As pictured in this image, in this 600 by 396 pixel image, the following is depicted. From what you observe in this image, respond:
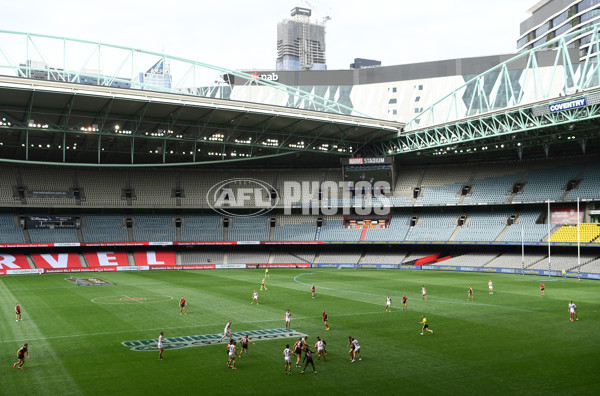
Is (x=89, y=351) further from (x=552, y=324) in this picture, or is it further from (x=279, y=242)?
(x=279, y=242)

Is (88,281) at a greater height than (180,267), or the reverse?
(88,281)

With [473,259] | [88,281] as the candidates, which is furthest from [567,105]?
[88,281]

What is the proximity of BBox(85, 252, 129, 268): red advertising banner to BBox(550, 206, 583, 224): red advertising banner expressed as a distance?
57.6m

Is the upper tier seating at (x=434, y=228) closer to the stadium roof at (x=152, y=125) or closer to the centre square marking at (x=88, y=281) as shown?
the stadium roof at (x=152, y=125)

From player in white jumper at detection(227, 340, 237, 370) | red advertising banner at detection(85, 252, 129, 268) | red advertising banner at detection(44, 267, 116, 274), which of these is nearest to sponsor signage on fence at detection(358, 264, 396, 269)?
red advertising banner at detection(85, 252, 129, 268)

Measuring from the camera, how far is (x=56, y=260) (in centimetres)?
7050

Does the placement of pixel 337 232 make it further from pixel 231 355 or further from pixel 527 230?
pixel 231 355

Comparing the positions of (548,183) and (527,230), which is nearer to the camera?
(527,230)

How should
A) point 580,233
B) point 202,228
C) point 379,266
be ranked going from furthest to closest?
point 202,228
point 379,266
point 580,233

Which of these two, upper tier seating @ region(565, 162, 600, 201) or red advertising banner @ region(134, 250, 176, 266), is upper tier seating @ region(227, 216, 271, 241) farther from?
upper tier seating @ region(565, 162, 600, 201)

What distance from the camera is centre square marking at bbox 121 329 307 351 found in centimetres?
2614

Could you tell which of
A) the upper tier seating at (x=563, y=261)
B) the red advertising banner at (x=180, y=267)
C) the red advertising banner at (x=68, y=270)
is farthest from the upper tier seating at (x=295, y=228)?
the upper tier seating at (x=563, y=261)

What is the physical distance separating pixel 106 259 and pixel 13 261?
37.0 feet

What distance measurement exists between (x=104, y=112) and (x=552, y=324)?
46.6 m
